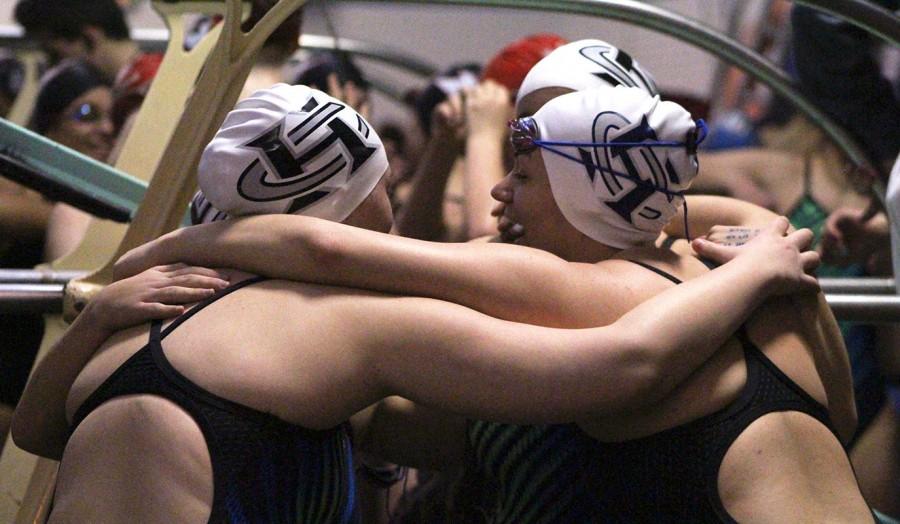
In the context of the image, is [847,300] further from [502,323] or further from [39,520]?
[39,520]

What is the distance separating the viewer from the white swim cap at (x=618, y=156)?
6.86 feet

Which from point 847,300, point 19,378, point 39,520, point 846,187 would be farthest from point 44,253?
point 846,187

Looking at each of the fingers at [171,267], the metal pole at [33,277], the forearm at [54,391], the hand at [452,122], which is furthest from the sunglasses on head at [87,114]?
the fingers at [171,267]

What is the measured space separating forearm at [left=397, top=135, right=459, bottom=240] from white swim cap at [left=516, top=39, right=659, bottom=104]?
1246 mm

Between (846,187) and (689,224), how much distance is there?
2145 mm

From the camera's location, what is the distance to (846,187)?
447 centimetres

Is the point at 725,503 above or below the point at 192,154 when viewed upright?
below

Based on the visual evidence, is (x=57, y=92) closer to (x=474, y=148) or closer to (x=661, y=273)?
(x=474, y=148)

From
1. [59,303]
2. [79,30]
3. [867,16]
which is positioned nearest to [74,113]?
[79,30]

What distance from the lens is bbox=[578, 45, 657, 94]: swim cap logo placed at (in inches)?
95.4

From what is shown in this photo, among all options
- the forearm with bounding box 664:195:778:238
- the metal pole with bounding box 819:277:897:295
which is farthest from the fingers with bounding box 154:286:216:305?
the metal pole with bounding box 819:277:897:295

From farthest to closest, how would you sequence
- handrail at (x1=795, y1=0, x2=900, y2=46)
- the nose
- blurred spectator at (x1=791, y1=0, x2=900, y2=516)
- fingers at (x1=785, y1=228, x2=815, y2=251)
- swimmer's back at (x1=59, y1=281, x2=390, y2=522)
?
1. blurred spectator at (x1=791, y1=0, x2=900, y2=516)
2. handrail at (x1=795, y1=0, x2=900, y2=46)
3. the nose
4. fingers at (x1=785, y1=228, x2=815, y2=251)
5. swimmer's back at (x1=59, y1=281, x2=390, y2=522)

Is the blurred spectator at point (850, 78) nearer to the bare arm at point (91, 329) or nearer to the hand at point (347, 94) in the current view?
the hand at point (347, 94)

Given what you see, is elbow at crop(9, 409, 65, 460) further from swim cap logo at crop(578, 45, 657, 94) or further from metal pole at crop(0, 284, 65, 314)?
swim cap logo at crop(578, 45, 657, 94)
